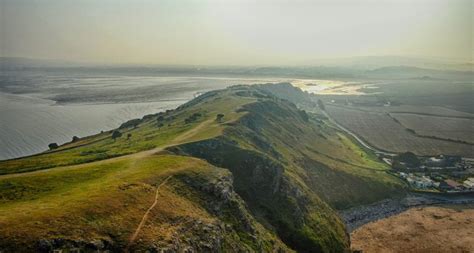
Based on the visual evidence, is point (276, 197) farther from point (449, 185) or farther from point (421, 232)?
point (449, 185)

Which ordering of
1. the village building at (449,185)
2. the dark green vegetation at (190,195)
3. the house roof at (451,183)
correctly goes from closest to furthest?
the dark green vegetation at (190,195) < the village building at (449,185) < the house roof at (451,183)

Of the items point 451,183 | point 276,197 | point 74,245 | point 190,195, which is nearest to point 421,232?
point 451,183

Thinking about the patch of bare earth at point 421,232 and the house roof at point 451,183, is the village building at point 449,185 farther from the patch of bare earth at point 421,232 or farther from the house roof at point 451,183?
the patch of bare earth at point 421,232

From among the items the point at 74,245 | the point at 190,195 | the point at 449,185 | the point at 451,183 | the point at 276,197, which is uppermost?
the point at 74,245

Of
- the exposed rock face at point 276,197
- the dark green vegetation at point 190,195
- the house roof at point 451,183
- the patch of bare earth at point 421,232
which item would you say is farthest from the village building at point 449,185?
the exposed rock face at point 276,197

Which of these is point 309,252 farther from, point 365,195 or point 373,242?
point 365,195

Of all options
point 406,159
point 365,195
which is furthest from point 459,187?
point 365,195

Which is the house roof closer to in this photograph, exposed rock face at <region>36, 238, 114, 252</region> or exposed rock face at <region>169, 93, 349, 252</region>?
exposed rock face at <region>169, 93, 349, 252</region>
